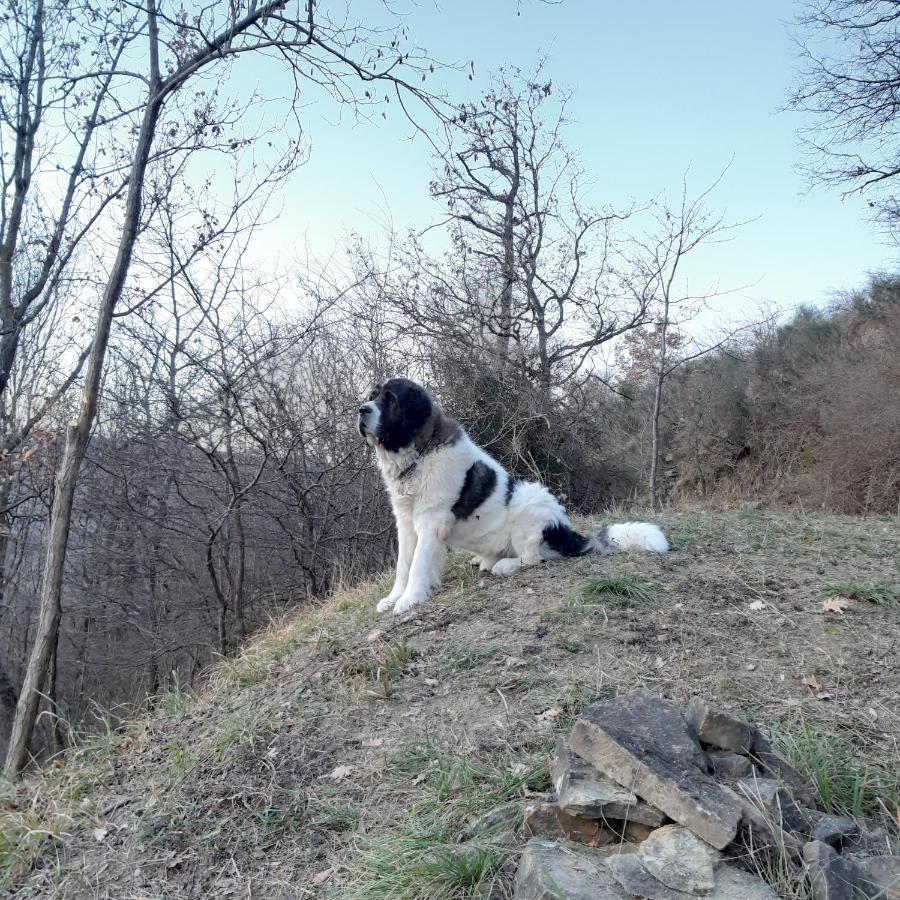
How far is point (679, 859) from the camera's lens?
7.52 feet

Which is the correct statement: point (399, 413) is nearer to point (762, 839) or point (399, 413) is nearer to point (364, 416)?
point (364, 416)

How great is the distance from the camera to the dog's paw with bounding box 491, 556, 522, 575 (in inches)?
249

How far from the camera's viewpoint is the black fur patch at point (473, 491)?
244 inches

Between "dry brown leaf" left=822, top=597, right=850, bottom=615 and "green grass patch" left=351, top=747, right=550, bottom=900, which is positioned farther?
"dry brown leaf" left=822, top=597, right=850, bottom=615

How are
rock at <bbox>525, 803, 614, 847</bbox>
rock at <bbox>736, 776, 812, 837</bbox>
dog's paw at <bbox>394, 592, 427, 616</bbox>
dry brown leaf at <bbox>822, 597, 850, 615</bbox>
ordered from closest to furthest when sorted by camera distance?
rock at <bbox>736, 776, 812, 837</bbox> < rock at <bbox>525, 803, 614, 847</bbox> < dry brown leaf at <bbox>822, 597, 850, 615</bbox> < dog's paw at <bbox>394, 592, 427, 616</bbox>

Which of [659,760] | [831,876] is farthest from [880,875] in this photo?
[659,760]

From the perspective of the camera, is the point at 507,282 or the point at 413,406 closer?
the point at 413,406

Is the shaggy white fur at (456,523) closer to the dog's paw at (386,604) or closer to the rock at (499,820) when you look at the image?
the dog's paw at (386,604)

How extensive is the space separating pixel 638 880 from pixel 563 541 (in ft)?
14.0

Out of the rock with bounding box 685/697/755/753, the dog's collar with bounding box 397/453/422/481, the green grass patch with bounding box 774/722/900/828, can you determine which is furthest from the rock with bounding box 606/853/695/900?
the dog's collar with bounding box 397/453/422/481

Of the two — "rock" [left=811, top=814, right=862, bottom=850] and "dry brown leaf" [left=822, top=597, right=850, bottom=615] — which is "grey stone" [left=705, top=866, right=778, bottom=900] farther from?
"dry brown leaf" [left=822, top=597, right=850, bottom=615]

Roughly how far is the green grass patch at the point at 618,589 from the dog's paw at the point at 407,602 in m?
1.33

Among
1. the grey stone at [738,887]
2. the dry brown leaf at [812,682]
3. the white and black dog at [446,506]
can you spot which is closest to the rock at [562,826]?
the grey stone at [738,887]

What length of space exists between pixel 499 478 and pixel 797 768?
12.8 ft
